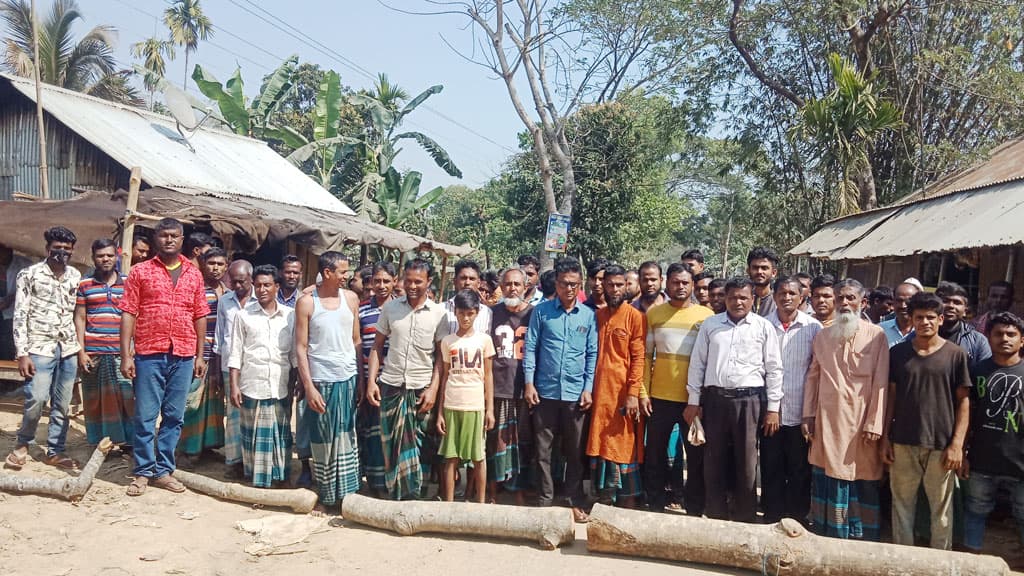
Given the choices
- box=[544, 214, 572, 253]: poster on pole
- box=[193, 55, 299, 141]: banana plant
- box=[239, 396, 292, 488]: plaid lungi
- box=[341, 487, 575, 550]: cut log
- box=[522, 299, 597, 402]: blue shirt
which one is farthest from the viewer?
box=[193, 55, 299, 141]: banana plant

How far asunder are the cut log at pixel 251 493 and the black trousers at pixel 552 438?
1.53m

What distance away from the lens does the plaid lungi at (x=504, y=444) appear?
15.9ft

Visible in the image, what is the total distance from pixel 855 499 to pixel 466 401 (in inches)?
96.1

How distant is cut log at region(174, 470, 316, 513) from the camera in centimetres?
468

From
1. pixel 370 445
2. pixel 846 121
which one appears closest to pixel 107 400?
pixel 370 445

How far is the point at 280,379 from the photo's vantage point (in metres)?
4.96

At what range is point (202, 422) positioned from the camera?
5535 millimetres

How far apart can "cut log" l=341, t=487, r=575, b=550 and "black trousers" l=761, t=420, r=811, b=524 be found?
4.54 ft

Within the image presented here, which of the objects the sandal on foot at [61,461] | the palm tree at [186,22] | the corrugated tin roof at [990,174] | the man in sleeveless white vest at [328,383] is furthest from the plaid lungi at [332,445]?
the palm tree at [186,22]

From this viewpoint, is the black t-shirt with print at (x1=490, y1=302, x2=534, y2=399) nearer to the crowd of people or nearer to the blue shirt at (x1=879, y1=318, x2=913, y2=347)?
the crowd of people

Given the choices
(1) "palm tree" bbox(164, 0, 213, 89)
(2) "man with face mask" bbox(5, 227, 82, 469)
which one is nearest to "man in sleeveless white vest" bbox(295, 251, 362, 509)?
(2) "man with face mask" bbox(5, 227, 82, 469)

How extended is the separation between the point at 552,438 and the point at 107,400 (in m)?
3.39

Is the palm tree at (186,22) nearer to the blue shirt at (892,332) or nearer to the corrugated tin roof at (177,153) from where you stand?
the corrugated tin roof at (177,153)

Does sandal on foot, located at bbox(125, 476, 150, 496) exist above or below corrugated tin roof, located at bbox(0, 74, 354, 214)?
below
